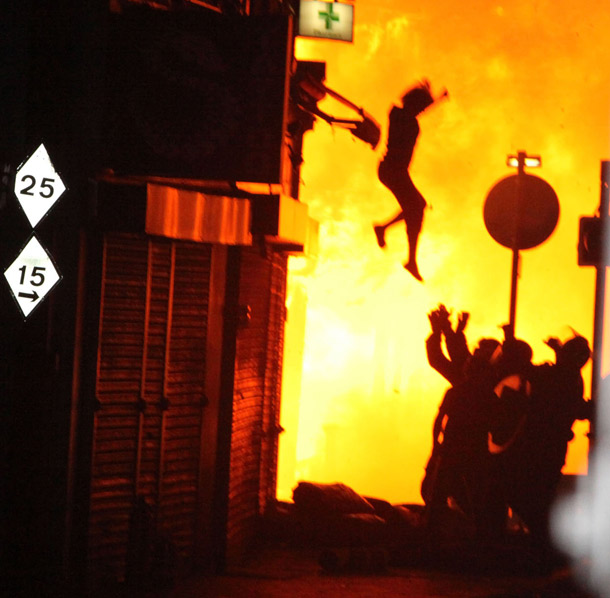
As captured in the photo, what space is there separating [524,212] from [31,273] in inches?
211

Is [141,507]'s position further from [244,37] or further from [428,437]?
[428,437]

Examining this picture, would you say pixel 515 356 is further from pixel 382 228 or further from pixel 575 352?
pixel 382 228

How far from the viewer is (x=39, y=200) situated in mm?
7770

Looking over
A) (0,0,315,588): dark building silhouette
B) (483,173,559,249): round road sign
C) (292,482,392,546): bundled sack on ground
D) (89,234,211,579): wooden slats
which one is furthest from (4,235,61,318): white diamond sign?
(292,482,392,546): bundled sack on ground

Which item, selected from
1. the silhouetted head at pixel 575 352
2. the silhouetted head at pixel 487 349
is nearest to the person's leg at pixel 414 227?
the silhouetted head at pixel 487 349

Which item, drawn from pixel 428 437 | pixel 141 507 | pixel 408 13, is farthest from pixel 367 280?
pixel 141 507

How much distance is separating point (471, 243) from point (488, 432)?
13.0 ft

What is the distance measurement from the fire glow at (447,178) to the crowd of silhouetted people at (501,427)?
3311mm

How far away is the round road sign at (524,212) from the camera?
10.8 meters

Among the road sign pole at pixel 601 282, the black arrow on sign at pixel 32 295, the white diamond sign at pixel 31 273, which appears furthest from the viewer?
the road sign pole at pixel 601 282

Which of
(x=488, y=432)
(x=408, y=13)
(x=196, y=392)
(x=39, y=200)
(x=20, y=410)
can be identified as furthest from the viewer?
(x=408, y=13)

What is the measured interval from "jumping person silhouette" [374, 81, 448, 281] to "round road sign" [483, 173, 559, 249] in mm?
1201

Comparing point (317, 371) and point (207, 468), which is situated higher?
point (317, 371)

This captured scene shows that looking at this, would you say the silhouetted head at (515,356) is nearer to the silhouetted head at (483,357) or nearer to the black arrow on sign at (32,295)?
the silhouetted head at (483,357)
